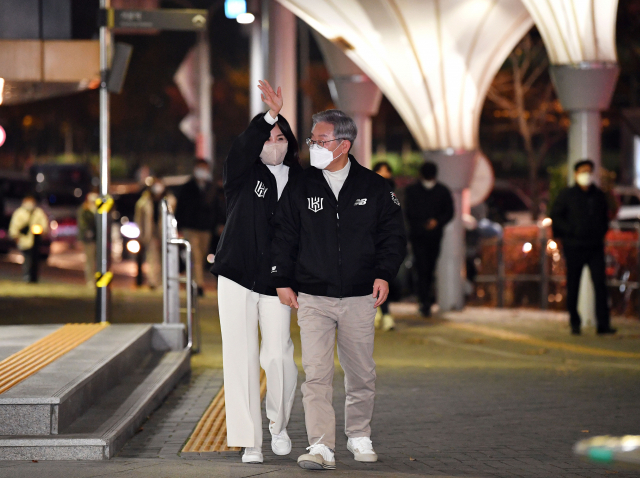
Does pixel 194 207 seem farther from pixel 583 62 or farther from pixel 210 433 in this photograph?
pixel 210 433

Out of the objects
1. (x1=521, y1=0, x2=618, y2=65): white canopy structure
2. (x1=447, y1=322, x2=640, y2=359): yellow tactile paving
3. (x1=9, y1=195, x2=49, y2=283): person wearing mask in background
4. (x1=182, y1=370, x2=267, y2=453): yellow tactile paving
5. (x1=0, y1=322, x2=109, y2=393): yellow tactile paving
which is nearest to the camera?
(x1=182, y1=370, x2=267, y2=453): yellow tactile paving

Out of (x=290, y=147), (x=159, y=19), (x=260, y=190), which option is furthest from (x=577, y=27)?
(x=260, y=190)

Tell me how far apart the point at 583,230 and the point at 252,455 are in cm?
686

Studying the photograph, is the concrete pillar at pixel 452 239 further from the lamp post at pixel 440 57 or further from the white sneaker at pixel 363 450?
the white sneaker at pixel 363 450

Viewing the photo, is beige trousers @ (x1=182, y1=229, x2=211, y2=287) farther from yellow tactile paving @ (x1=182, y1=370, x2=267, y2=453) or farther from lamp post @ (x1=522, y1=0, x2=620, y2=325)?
yellow tactile paving @ (x1=182, y1=370, x2=267, y2=453)

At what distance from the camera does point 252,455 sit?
576 centimetres

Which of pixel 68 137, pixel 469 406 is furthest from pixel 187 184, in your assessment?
pixel 68 137

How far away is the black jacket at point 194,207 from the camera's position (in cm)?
1645

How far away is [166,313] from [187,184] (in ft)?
22.2

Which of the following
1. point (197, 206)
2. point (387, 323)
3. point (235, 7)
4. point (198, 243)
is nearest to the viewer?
point (387, 323)

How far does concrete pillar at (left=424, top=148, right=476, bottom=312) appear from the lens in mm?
14977

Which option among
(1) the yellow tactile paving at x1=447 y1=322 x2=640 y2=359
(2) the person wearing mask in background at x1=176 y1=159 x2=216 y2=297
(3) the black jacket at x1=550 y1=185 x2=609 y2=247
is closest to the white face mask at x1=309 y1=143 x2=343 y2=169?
(1) the yellow tactile paving at x1=447 y1=322 x2=640 y2=359

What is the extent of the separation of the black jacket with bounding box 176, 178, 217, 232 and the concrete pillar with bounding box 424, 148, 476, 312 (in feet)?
11.6

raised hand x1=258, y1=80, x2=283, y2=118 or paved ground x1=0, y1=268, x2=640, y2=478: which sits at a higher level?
raised hand x1=258, y1=80, x2=283, y2=118
